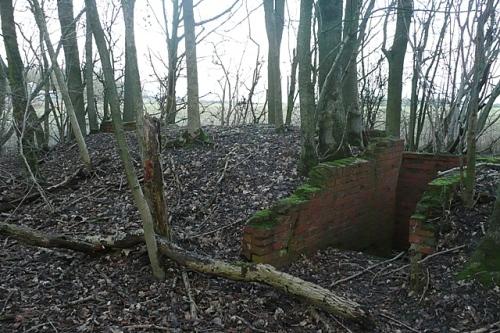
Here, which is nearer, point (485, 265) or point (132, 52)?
point (485, 265)

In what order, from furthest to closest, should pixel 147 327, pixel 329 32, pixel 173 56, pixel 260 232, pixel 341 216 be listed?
1. pixel 173 56
2. pixel 329 32
3. pixel 341 216
4. pixel 260 232
5. pixel 147 327

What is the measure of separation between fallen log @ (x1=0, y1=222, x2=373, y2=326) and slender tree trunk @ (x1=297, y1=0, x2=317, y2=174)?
2.50 meters

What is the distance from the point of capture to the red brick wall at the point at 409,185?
6.82m

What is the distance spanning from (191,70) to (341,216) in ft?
13.0

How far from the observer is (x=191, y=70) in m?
7.72

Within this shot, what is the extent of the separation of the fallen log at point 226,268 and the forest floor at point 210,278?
0.40 ft

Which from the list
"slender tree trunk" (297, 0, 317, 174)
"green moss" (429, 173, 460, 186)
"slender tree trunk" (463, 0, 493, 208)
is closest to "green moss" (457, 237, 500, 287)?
"slender tree trunk" (463, 0, 493, 208)

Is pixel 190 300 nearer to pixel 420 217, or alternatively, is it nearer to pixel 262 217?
pixel 262 217

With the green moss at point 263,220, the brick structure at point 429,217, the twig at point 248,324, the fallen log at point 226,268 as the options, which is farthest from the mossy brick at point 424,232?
the twig at point 248,324

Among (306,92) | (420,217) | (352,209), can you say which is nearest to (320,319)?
(420,217)

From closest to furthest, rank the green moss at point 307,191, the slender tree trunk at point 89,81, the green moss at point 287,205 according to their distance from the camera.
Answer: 1. the green moss at point 287,205
2. the green moss at point 307,191
3. the slender tree trunk at point 89,81

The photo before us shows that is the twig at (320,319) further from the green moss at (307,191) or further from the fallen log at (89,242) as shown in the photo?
the fallen log at (89,242)

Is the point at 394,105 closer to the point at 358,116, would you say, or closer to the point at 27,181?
the point at 358,116

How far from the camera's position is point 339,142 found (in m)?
6.33
